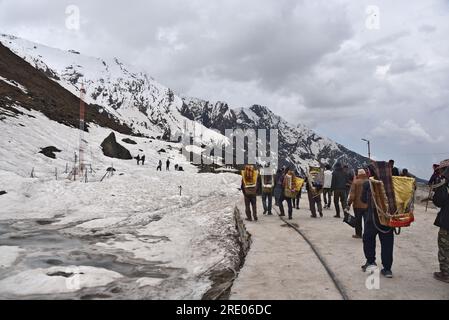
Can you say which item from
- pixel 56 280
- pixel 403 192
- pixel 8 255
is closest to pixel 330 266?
pixel 403 192

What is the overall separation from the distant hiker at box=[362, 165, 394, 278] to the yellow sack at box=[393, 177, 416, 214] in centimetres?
31

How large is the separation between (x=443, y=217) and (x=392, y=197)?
0.73 metres

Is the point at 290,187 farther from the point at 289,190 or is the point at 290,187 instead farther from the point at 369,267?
the point at 369,267

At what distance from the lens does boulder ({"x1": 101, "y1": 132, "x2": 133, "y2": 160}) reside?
137ft

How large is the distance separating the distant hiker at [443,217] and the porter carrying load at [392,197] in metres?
0.37

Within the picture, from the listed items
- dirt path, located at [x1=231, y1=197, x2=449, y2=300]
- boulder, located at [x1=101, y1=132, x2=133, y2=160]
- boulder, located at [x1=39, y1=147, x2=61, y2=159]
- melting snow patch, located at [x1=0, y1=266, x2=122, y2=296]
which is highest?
boulder, located at [x1=101, y1=132, x2=133, y2=160]

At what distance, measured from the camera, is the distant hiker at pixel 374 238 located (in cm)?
594

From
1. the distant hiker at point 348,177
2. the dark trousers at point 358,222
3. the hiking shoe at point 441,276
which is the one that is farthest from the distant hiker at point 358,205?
the distant hiker at point 348,177

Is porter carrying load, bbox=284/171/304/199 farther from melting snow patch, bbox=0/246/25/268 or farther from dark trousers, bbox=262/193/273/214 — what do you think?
melting snow patch, bbox=0/246/25/268

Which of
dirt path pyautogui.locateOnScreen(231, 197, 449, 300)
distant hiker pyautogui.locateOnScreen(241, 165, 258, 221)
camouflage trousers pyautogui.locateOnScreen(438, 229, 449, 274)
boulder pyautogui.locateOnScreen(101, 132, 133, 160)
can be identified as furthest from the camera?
boulder pyautogui.locateOnScreen(101, 132, 133, 160)

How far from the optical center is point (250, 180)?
41.8ft

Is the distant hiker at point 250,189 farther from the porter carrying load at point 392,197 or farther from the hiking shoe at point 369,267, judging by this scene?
the porter carrying load at point 392,197

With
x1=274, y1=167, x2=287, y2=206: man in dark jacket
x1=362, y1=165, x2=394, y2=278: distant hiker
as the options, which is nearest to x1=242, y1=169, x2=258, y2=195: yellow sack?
x1=274, y1=167, x2=287, y2=206: man in dark jacket
